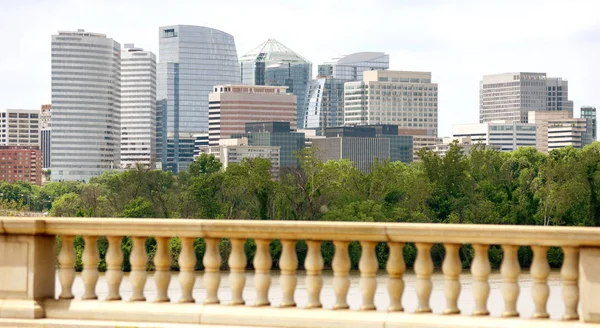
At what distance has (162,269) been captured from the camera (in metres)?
11.2

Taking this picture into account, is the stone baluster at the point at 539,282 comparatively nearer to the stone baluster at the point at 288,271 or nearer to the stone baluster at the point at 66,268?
the stone baluster at the point at 288,271

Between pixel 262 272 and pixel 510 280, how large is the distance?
7.48ft

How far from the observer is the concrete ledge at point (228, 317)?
10195 millimetres

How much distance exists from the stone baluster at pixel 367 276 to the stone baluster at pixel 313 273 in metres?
0.40

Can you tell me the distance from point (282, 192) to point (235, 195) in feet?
15.1

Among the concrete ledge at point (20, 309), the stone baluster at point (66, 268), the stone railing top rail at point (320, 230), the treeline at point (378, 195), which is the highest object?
the stone railing top rail at point (320, 230)

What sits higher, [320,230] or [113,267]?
[320,230]

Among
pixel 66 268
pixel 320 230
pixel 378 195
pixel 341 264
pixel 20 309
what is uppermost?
pixel 320 230

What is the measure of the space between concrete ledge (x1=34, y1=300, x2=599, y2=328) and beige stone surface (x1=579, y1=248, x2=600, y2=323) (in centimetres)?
10

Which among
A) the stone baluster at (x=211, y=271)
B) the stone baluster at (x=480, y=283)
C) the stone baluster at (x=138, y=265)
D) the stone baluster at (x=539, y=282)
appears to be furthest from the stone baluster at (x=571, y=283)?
the stone baluster at (x=138, y=265)

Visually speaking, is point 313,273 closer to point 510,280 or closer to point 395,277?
point 395,277

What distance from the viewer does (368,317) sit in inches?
414

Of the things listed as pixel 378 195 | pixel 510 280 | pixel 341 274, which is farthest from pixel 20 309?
pixel 378 195

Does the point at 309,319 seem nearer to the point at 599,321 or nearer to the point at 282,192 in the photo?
the point at 599,321
